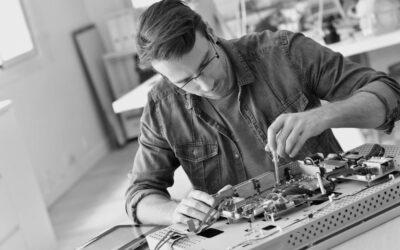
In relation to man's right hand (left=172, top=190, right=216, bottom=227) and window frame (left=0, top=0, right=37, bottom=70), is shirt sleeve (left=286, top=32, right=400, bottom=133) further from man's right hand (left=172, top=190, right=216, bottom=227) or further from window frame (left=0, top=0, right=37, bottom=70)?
window frame (left=0, top=0, right=37, bottom=70)

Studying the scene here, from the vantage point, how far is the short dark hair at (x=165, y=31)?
160 centimetres

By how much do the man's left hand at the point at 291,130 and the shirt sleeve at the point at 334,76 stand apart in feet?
0.70

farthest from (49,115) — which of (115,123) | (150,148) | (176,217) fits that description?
(176,217)

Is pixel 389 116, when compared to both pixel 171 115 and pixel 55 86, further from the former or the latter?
pixel 55 86

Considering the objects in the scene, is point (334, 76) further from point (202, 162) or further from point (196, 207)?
point (196, 207)

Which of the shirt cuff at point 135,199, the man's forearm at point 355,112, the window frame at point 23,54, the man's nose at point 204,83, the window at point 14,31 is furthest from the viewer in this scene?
the window at point 14,31

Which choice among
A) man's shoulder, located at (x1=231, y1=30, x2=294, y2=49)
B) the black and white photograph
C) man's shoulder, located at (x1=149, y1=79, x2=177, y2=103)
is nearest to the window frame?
the black and white photograph

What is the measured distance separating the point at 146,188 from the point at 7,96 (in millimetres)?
3059

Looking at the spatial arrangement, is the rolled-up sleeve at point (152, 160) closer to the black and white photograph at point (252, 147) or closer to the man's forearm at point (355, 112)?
the black and white photograph at point (252, 147)

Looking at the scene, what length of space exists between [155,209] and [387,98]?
652 millimetres

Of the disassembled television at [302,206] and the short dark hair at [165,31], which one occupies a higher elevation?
the short dark hair at [165,31]

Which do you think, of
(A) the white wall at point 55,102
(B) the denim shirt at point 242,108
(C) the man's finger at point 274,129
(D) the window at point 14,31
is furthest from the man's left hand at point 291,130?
(D) the window at point 14,31

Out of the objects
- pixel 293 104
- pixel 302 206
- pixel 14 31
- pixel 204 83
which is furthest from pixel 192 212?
pixel 14 31

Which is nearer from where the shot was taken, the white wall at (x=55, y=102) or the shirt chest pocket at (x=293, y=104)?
the shirt chest pocket at (x=293, y=104)
